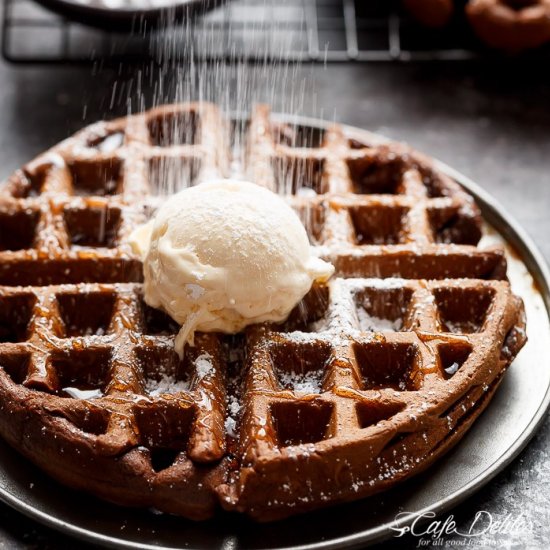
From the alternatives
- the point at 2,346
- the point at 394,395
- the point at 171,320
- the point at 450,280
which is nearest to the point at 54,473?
the point at 2,346

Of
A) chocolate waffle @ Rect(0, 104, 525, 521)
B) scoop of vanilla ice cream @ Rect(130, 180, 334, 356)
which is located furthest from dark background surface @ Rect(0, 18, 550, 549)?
scoop of vanilla ice cream @ Rect(130, 180, 334, 356)

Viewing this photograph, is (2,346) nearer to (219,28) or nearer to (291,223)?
(291,223)

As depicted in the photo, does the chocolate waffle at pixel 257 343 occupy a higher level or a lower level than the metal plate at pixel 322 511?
higher

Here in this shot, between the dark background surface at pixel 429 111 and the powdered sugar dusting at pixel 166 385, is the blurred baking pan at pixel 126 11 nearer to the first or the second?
the dark background surface at pixel 429 111

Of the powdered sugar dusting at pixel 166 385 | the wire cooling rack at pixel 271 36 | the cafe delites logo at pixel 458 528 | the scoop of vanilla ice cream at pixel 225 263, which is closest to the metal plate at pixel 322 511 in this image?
the cafe delites logo at pixel 458 528

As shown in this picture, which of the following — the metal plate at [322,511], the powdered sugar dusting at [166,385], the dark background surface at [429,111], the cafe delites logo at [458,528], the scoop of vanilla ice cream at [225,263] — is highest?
the dark background surface at [429,111]

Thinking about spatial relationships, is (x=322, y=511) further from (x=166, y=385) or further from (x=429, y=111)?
(x=429, y=111)

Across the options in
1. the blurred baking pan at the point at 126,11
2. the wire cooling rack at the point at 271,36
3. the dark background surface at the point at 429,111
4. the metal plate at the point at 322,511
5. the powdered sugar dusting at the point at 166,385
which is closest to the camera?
the metal plate at the point at 322,511
